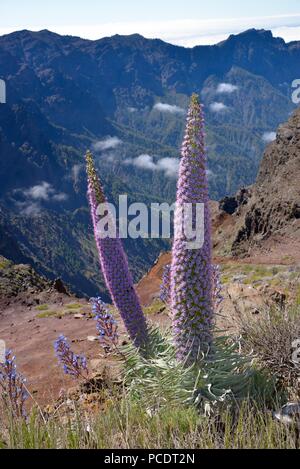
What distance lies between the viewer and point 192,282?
5.87 meters

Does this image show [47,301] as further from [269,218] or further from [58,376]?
[269,218]

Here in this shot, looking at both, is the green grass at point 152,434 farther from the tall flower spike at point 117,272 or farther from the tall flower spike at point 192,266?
the tall flower spike at point 117,272

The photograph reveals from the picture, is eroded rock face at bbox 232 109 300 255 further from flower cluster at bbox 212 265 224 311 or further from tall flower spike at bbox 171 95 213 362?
tall flower spike at bbox 171 95 213 362

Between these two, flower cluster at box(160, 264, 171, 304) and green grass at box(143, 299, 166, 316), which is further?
green grass at box(143, 299, 166, 316)

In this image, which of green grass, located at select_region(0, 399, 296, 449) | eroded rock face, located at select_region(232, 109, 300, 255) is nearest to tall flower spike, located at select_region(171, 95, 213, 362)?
green grass, located at select_region(0, 399, 296, 449)

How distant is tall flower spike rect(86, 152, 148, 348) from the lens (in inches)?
265

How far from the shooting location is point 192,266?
582 centimetres

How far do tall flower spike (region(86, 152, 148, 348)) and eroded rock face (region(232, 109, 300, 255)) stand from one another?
1306 inches

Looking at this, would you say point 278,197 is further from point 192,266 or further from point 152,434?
point 152,434

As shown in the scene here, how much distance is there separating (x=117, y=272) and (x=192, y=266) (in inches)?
58.7

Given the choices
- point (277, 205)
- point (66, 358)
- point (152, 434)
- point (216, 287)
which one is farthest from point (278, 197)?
point (152, 434)

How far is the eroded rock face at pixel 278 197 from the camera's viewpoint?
42500mm

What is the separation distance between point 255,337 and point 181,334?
84.9 inches
